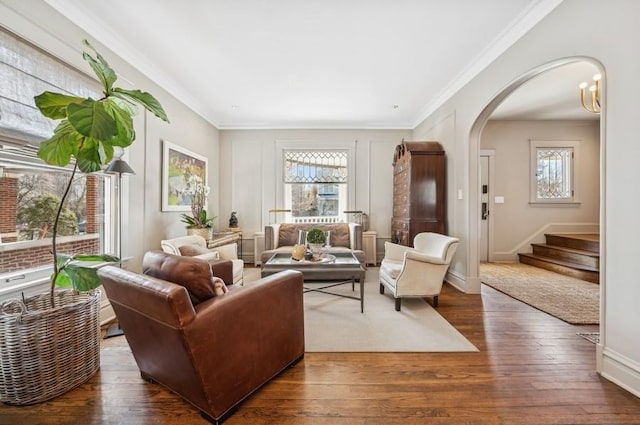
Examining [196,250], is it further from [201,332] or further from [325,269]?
[201,332]

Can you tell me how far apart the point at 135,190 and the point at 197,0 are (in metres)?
2.01

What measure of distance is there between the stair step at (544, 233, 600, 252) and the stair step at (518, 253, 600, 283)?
1.12 feet

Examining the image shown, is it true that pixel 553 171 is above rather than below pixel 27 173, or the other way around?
above

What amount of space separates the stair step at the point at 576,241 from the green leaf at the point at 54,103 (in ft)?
20.6

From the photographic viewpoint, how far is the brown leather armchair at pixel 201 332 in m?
1.21

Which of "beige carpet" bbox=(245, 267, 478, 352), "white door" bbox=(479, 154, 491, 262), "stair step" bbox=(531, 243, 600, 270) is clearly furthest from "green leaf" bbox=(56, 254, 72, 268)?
"stair step" bbox=(531, 243, 600, 270)

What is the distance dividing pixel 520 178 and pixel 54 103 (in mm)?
6594

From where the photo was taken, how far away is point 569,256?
13.9ft

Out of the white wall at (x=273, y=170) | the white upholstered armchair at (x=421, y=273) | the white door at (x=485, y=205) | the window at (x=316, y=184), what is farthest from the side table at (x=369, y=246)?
the white door at (x=485, y=205)

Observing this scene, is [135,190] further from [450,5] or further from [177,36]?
[450,5]

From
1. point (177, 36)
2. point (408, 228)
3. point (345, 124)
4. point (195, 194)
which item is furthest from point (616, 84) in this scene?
point (195, 194)

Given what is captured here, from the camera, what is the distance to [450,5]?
2174 millimetres

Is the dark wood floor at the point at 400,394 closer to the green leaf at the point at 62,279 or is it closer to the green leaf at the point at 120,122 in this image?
the green leaf at the point at 62,279

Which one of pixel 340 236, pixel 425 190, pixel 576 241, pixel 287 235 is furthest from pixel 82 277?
pixel 576 241
